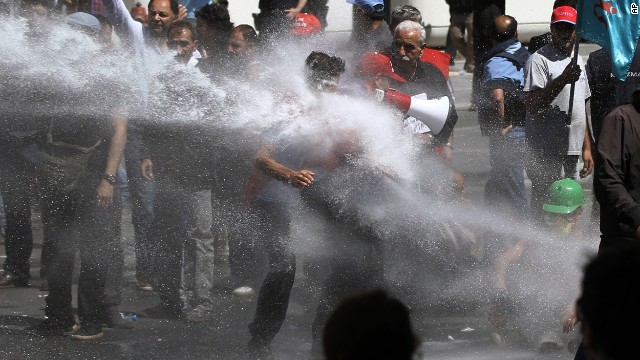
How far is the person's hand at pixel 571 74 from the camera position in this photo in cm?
646

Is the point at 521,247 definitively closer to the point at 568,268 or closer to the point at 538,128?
the point at 568,268

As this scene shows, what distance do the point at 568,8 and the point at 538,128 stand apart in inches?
30.2

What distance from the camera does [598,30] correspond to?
6.52 meters

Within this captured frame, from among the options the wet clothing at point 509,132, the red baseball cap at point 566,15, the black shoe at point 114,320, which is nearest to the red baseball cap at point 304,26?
the wet clothing at point 509,132

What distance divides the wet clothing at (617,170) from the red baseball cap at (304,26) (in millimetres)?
3209

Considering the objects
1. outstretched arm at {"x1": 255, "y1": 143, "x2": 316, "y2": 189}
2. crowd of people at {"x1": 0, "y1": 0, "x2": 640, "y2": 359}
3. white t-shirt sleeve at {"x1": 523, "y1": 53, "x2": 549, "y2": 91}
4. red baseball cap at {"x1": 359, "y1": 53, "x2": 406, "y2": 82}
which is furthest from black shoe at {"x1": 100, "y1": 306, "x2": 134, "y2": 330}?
white t-shirt sleeve at {"x1": 523, "y1": 53, "x2": 549, "y2": 91}

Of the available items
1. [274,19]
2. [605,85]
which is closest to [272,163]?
[605,85]

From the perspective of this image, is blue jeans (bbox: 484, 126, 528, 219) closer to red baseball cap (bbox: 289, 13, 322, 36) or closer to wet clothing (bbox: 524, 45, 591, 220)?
wet clothing (bbox: 524, 45, 591, 220)

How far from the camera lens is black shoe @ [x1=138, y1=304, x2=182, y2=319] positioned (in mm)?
6176

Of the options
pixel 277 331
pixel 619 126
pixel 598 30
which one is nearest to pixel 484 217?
pixel 598 30

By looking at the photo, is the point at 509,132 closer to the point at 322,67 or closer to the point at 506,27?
the point at 506,27

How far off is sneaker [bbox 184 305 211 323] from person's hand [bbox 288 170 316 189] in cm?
121

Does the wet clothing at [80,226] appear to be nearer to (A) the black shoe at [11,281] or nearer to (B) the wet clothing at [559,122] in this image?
(A) the black shoe at [11,281]

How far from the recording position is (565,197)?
618 centimetres
